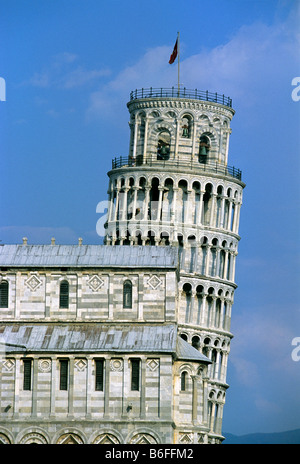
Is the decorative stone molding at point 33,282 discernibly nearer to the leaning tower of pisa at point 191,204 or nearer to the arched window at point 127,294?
the arched window at point 127,294

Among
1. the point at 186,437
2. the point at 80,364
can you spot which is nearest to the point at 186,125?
the point at 186,437

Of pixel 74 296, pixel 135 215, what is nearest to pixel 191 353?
pixel 74 296

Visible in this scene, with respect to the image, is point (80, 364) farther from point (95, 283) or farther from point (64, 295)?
point (95, 283)

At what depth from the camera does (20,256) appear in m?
129

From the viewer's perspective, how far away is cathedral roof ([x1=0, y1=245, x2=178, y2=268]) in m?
128

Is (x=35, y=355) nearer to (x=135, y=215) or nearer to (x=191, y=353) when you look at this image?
(x=191, y=353)

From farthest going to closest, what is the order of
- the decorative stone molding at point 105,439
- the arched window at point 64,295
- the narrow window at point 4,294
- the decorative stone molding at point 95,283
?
the narrow window at point 4,294 → the arched window at point 64,295 → the decorative stone molding at point 95,283 → the decorative stone molding at point 105,439

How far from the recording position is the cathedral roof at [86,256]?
419 ft

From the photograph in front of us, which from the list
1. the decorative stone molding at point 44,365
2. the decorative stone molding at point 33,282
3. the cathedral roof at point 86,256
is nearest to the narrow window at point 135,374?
the decorative stone molding at point 44,365

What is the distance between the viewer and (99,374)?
122938 millimetres

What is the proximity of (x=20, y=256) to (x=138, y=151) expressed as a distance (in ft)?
128

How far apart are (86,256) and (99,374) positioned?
9.86 meters

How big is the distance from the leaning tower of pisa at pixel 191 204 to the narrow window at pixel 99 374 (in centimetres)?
3693

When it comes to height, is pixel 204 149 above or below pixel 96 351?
above
